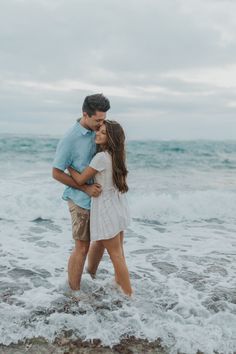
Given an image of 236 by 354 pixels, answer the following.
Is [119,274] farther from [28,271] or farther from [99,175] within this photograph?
[28,271]

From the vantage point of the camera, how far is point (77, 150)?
4.30m

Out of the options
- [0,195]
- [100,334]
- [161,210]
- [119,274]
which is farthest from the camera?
[0,195]

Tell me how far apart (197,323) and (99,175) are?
170cm

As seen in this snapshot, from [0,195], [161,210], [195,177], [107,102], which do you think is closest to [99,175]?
[107,102]

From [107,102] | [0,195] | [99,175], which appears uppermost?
[107,102]

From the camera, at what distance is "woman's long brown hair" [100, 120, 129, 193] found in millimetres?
4137

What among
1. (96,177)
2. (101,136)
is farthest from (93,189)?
(101,136)

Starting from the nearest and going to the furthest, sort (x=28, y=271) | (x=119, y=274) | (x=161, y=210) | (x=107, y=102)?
(x=107, y=102) → (x=119, y=274) → (x=28, y=271) → (x=161, y=210)

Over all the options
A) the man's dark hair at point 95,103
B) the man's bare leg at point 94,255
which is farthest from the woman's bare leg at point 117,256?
the man's dark hair at point 95,103

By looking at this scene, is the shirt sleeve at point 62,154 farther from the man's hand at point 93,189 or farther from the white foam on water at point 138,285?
the white foam on water at point 138,285

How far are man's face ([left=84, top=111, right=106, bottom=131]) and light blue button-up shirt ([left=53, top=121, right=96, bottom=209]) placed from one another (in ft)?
0.23

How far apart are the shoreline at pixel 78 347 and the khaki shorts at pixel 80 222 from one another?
1084 millimetres

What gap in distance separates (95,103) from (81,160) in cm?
59

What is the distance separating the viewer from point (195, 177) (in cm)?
1772
